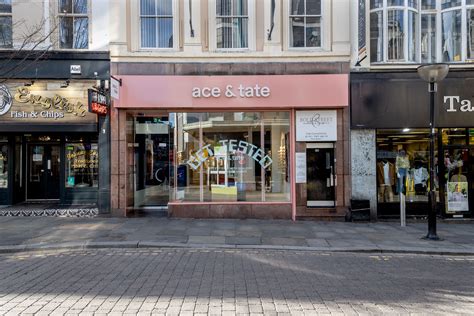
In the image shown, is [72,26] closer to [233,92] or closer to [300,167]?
[233,92]

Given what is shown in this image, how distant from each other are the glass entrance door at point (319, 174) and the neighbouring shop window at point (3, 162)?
1015 centimetres

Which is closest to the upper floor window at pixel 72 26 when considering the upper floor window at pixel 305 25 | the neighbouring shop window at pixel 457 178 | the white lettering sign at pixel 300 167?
the upper floor window at pixel 305 25

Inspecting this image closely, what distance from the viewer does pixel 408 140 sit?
13141 mm

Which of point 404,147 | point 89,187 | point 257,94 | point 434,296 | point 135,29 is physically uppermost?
point 135,29

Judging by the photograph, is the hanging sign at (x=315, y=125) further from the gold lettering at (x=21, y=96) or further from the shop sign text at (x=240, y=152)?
the gold lettering at (x=21, y=96)

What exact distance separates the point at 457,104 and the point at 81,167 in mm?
12212

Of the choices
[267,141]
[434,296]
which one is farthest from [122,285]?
[267,141]

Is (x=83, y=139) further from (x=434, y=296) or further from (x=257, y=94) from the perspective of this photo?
(x=434, y=296)

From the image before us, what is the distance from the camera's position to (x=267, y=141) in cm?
1327

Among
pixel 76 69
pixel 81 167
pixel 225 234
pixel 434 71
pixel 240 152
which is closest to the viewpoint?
pixel 434 71

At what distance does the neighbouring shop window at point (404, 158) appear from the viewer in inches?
514

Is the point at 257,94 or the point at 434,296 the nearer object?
the point at 434,296

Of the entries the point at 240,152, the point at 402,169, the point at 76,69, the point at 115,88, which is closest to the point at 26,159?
the point at 76,69

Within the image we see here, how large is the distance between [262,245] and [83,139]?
7.76 m
